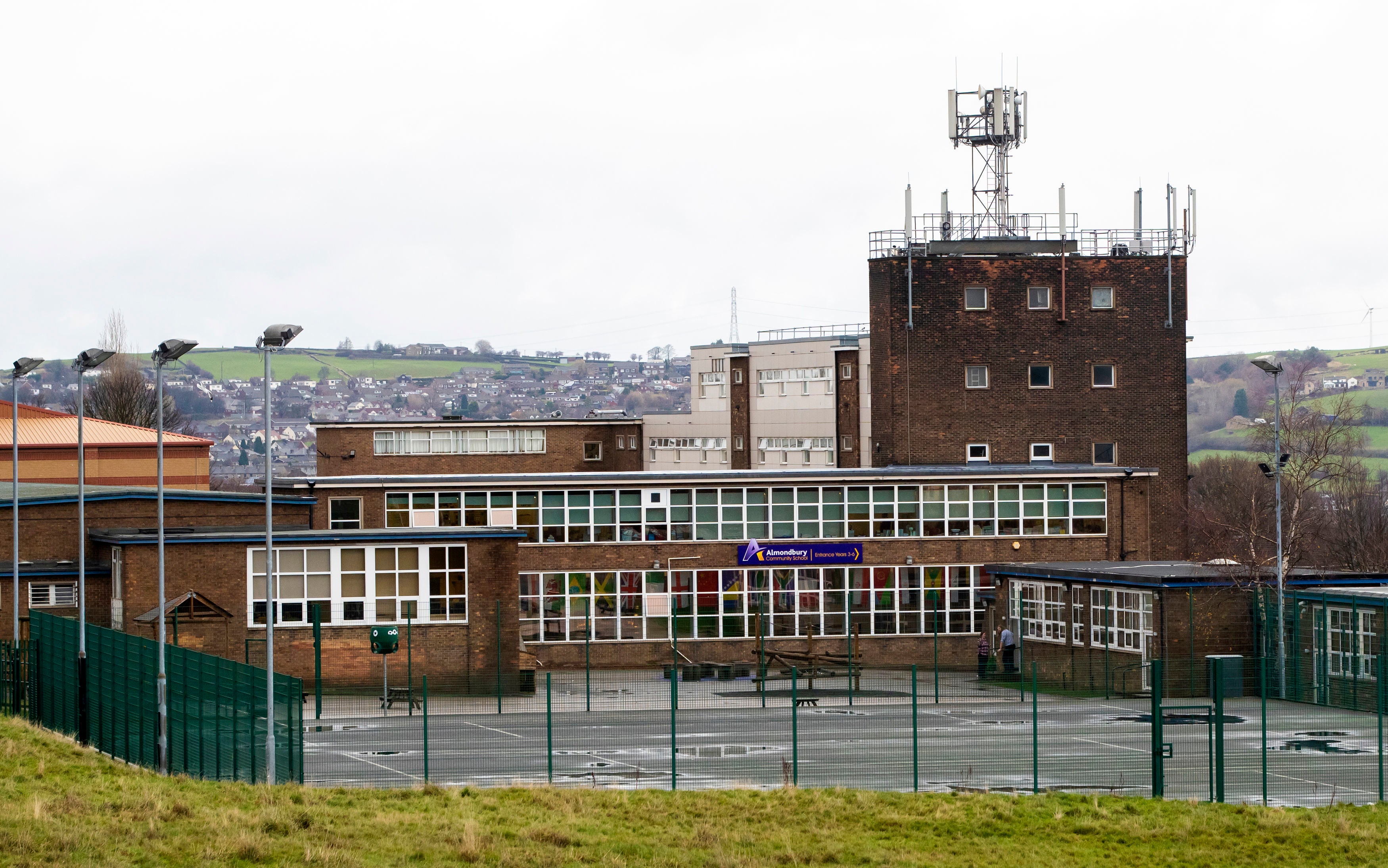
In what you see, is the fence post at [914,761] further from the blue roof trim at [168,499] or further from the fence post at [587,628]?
the blue roof trim at [168,499]

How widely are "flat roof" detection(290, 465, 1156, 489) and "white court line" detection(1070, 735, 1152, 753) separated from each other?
20.8 m

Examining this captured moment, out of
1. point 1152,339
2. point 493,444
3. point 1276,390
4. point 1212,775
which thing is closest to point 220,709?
point 1212,775

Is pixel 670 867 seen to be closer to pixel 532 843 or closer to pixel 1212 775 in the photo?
pixel 532 843

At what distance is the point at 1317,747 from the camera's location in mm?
29750

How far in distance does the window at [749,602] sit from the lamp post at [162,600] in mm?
23024

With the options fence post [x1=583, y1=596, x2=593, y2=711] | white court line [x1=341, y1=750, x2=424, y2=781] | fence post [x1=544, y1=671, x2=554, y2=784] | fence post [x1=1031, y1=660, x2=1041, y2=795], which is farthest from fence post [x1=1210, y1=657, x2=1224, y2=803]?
A: fence post [x1=583, y1=596, x2=593, y2=711]

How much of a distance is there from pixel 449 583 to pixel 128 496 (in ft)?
30.7

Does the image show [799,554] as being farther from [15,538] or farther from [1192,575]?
[15,538]

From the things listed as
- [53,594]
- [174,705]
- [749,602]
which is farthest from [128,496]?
[174,705]

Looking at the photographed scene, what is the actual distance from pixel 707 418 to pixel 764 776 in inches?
3029

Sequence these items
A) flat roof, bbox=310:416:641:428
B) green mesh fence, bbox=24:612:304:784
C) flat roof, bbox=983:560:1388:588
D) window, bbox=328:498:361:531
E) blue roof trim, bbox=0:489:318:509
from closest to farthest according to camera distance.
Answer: green mesh fence, bbox=24:612:304:784 < flat roof, bbox=983:560:1388:588 < blue roof trim, bbox=0:489:318:509 < window, bbox=328:498:361:531 < flat roof, bbox=310:416:641:428

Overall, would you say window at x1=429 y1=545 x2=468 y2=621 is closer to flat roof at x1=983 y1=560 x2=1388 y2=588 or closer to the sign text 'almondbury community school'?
the sign text 'almondbury community school'

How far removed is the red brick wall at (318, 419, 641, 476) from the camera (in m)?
88.9

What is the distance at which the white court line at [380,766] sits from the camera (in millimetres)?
26469
